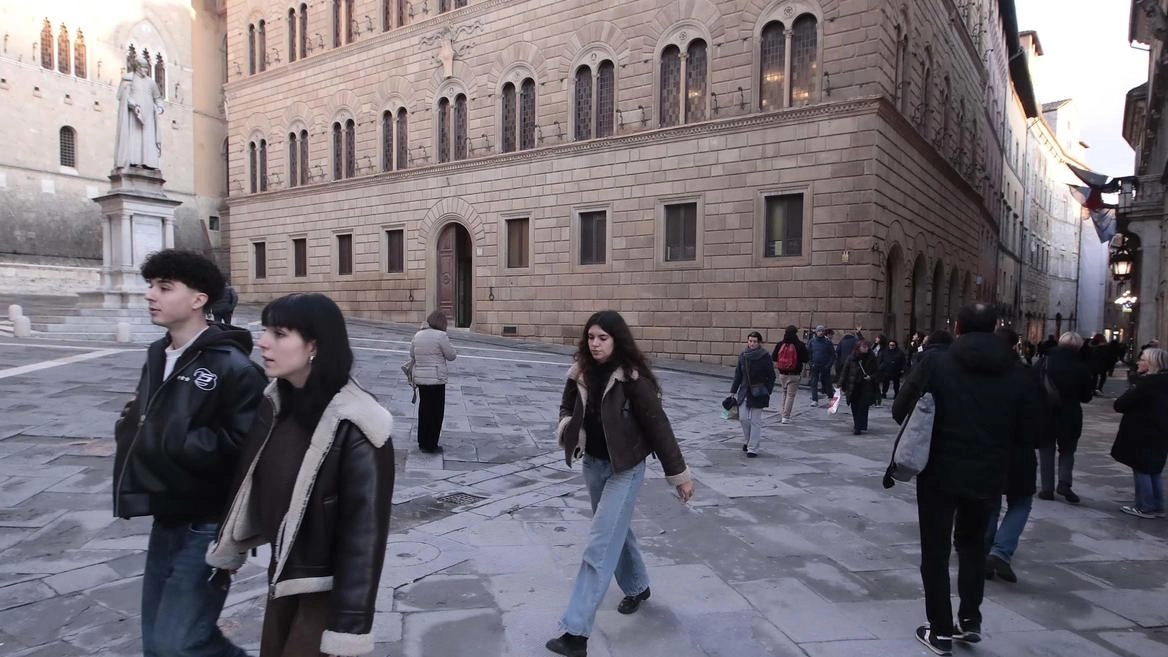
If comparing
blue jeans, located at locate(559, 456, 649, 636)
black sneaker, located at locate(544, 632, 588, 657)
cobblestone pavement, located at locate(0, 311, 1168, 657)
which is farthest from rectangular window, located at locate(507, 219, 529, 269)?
black sneaker, located at locate(544, 632, 588, 657)

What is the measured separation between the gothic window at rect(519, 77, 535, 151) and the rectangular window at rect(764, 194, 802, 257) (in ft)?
26.8

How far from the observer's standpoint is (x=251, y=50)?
30.8 meters

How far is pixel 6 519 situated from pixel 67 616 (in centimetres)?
203

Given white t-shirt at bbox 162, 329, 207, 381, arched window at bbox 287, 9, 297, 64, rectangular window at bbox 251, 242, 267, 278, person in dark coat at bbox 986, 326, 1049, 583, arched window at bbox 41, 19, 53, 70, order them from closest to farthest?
white t-shirt at bbox 162, 329, 207, 381
person in dark coat at bbox 986, 326, 1049, 583
arched window at bbox 287, 9, 297, 64
arched window at bbox 41, 19, 53, 70
rectangular window at bbox 251, 242, 267, 278

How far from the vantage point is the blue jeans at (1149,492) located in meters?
6.27

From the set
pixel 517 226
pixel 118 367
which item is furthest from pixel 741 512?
pixel 517 226

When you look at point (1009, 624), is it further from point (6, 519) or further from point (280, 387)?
point (6, 519)

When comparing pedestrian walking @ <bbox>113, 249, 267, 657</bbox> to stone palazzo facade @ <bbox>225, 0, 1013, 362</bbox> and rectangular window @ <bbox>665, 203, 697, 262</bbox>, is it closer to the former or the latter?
stone palazzo facade @ <bbox>225, 0, 1013, 362</bbox>

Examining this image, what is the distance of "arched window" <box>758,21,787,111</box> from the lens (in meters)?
18.5

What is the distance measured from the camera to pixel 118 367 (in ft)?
40.0

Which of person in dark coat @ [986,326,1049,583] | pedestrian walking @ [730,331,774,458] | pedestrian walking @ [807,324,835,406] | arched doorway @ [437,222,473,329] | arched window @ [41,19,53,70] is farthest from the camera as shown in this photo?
arched window @ [41,19,53,70]

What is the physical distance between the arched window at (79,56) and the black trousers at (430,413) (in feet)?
109

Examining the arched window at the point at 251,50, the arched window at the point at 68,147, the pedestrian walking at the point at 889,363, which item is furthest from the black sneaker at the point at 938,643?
the arched window at the point at 68,147

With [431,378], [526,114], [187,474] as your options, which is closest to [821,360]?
[431,378]
